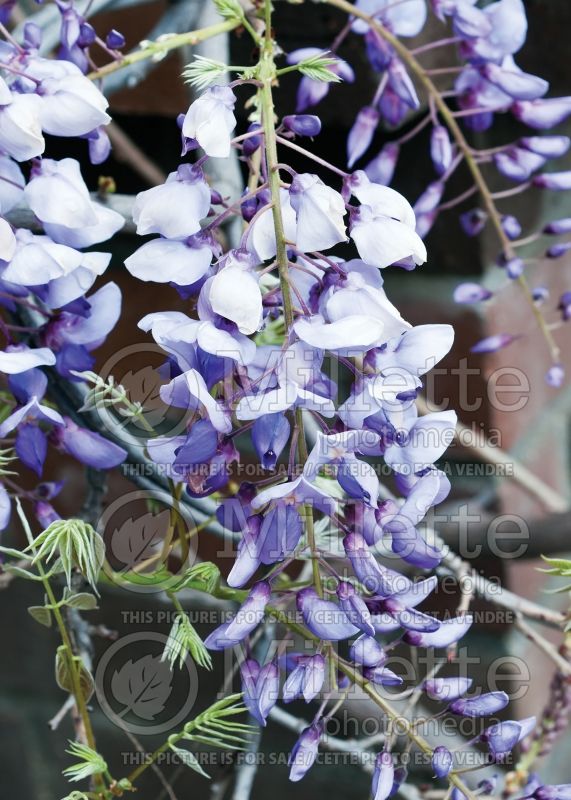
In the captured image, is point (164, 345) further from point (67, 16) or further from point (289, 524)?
point (67, 16)

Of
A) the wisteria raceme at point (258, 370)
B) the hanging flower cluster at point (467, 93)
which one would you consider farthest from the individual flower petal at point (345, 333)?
the hanging flower cluster at point (467, 93)

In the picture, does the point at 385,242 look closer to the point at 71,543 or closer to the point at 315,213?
the point at 315,213

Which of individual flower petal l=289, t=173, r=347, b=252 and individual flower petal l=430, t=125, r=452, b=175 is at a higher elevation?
individual flower petal l=289, t=173, r=347, b=252

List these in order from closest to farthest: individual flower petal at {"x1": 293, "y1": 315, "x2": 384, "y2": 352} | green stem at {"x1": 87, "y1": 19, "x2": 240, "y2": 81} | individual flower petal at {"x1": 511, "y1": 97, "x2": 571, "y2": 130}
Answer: individual flower petal at {"x1": 293, "y1": 315, "x2": 384, "y2": 352}, green stem at {"x1": 87, "y1": 19, "x2": 240, "y2": 81}, individual flower petal at {"x1": 511, "y1": 97, "x2": 571, "y2": 130}

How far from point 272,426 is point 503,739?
12 centimetres

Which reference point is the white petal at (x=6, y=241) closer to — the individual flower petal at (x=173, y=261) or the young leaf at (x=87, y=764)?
the individual flower petal at (x=173, y=261)

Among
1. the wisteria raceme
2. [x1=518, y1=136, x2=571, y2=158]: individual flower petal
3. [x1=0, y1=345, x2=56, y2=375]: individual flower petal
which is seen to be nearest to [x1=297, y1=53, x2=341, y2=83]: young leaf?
the wisteria raceme

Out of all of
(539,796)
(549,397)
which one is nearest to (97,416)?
(539,796)

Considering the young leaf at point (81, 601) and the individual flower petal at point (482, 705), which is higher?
the young leaf at point (81, 601)

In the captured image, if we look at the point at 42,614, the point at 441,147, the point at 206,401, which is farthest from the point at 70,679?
the point at 441,147

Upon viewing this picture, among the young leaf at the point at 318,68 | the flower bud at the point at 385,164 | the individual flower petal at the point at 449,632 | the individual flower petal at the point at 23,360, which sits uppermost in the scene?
the young leaf at the point at 318,68

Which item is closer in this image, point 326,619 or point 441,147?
point 326,619

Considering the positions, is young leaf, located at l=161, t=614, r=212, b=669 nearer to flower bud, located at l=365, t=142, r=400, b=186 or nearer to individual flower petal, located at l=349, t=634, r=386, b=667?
individual flower petal, located at l=349, t=634, r=386, b=667

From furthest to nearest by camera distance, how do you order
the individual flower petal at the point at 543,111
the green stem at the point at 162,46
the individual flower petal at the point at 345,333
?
the individual flower petal at the point at 543,111
the green stem at the point at 162,46
the individual flower petal at the point at 345,333
